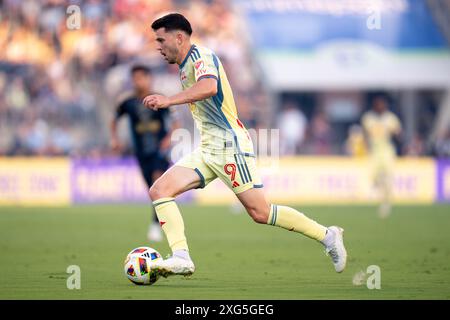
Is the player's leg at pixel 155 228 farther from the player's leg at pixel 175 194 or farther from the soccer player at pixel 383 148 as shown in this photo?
the soccer player at pixel 383 148

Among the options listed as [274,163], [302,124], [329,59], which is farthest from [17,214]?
[329,59]

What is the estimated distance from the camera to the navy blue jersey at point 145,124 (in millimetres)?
15648

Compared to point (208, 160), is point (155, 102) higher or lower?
higher

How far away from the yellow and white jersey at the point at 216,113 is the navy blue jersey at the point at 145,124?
587cm

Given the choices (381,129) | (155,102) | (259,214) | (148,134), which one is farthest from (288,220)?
(381,129)

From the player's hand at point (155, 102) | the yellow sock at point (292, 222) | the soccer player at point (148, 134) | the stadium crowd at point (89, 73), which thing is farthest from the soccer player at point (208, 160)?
the stadium crowd at point (89, 73)

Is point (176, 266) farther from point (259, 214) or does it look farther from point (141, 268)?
point (259, 214)

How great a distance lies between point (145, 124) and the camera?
51.7ft

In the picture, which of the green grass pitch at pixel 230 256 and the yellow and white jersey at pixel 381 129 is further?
the yellow and white jersey at pixel 381 129

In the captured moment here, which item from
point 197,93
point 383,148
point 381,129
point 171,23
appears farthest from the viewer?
point 383,148

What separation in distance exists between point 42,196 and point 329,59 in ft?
37.1

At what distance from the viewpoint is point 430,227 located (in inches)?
716

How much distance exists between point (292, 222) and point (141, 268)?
4.95 ft
